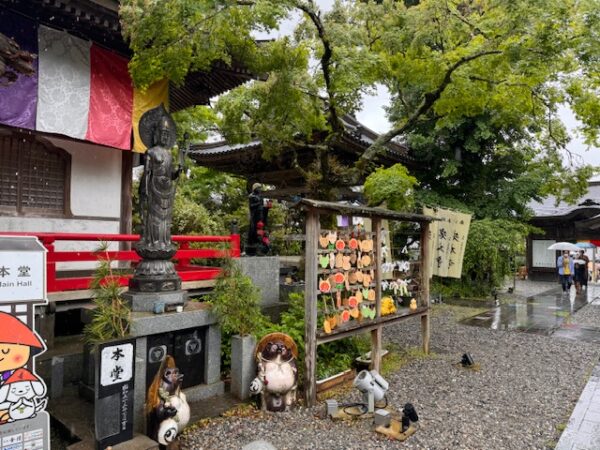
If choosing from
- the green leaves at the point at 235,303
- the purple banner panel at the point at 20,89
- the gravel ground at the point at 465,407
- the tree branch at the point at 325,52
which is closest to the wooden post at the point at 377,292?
the gravel ground at the point at 465,407

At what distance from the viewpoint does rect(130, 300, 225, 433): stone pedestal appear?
480 centimetres

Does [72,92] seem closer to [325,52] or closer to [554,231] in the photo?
[325,52]

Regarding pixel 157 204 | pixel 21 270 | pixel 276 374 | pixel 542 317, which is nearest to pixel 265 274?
pixel 276 374

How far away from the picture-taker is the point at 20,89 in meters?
7.02

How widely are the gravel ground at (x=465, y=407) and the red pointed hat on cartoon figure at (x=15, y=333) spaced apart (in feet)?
6.93

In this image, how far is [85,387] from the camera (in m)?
5.45

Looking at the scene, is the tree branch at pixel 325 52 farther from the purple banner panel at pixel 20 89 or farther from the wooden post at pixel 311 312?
the purple banner panel at pixel 20 89

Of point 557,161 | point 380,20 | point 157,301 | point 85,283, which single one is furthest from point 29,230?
point 557,161

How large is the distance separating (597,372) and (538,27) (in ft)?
20.2

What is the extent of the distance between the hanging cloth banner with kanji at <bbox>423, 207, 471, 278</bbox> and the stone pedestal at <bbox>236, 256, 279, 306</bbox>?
656cm

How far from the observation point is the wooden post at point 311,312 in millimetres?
5766

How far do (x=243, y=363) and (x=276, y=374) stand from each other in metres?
0.52

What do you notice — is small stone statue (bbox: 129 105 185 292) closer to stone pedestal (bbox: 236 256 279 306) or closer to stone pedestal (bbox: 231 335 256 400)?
stone pedestal (bbox: 231 335 256 400)

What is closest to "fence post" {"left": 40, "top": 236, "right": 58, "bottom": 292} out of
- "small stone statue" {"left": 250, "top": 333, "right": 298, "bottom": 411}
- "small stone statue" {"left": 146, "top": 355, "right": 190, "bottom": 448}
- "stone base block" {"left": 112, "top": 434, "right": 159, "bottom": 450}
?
"small stone statue" {"left": 146, "top": 355, "right": 190, "bottom": 448}
